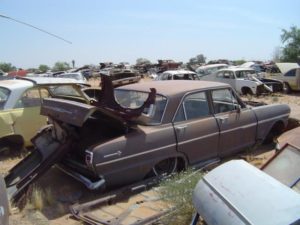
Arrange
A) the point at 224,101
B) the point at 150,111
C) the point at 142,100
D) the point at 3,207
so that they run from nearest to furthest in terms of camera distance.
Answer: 1. the point at 3,207
2. the point at 150,111
3. the point at 142,100
4. the point at 224,101

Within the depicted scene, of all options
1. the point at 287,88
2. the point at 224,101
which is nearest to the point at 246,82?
the point at 287,88

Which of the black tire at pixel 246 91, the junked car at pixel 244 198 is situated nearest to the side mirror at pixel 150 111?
the junked car at pixel 244 198

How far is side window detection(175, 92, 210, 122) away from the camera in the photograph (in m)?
6.38

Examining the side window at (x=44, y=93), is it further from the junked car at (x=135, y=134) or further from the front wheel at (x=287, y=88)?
the front wheel at (x=287, y=88)

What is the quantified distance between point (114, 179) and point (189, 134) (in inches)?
57.3

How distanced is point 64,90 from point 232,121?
3.75 meters

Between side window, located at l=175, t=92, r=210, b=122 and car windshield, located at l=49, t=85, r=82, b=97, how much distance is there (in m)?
2.96

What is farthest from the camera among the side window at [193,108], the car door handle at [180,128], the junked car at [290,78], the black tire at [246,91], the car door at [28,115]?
the junked car at [290,78]

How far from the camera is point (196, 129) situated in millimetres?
6410

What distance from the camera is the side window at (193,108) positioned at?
6.38 metres

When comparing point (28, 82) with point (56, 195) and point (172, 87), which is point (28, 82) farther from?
point (172, 87)

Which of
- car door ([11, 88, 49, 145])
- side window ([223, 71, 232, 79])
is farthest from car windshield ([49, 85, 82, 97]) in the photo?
side window ([223, 71, 232, 79])

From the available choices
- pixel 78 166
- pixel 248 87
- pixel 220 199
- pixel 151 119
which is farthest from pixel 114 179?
pixel 248 87

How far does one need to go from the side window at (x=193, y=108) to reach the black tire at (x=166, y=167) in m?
0.65
